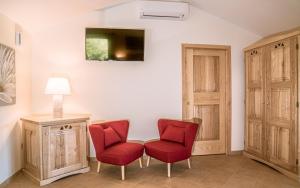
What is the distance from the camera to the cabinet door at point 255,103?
12.3 feet

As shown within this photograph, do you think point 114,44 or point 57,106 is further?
point 114,44

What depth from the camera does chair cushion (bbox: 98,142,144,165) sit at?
312cm

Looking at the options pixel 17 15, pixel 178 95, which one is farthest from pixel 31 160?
pixel 178 95

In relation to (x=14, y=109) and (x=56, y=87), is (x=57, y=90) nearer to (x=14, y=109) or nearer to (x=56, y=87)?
(x=56, y=87)

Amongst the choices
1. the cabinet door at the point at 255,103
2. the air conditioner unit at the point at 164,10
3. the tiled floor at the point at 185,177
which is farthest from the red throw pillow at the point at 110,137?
the cabinet door at the point at 255,103

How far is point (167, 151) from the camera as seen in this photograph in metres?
3.20

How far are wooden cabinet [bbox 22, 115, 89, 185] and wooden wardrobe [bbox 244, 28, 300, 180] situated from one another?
282cm

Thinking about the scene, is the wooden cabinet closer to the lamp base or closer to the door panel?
the lamp base

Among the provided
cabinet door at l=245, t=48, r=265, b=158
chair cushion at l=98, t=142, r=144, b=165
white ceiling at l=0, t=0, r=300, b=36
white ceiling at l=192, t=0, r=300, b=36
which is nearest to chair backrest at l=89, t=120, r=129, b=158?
chair cushion at l=98, t=142, r=144, b=165

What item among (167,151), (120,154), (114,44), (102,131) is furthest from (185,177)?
(114,44)

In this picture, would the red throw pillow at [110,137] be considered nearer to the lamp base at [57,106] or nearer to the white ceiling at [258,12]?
the lamp base at [57,106]

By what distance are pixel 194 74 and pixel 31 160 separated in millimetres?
2980

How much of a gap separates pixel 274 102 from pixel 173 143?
5.46 ft

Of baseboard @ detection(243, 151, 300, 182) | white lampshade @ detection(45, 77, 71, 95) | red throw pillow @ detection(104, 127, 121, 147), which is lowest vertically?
baseboard @ detection(243, 151, 300, 182)
